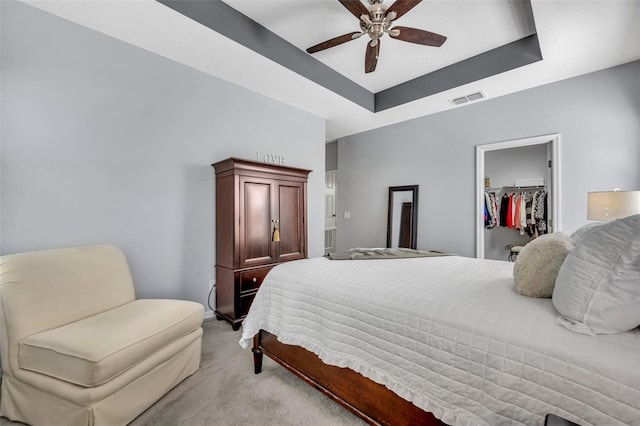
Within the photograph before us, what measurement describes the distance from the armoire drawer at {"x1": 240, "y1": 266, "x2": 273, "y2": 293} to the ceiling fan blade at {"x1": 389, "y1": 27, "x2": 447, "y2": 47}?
244cm

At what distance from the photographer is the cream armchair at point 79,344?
1271 millimetres

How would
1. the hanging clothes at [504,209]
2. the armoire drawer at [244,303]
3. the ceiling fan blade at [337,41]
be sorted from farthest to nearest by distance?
the hanging clothes at [504,209], the armoire drawer at [244,303], the ceiling fan blade at [337,41]

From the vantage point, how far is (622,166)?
8.89 feet

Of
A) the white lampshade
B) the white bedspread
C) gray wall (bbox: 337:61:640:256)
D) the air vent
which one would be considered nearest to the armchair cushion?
the white bedspread

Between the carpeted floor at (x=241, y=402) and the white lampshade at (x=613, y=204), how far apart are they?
8.55 feet

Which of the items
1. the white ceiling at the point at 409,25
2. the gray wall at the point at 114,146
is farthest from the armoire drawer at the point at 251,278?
the white ceiling at the point at 409,25

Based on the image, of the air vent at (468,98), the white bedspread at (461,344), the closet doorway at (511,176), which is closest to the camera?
the white bedspread at (461,344)

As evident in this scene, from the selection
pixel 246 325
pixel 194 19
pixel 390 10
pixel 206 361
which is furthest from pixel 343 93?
pixel 206 361

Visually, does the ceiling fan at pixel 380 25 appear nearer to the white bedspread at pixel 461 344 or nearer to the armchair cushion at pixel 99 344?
the white bedspread at pixel 461 344

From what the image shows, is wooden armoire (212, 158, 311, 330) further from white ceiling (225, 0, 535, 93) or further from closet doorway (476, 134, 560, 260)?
closet doorway (476, 134, 560, 260)

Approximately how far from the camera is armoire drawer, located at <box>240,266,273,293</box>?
106 inches

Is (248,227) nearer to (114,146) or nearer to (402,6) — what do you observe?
(114,146)

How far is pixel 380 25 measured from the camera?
2090mm

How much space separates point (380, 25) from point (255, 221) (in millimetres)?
2045
